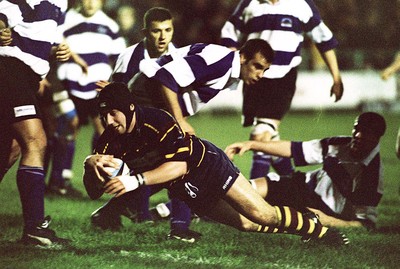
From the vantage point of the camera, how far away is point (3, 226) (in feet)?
22.4

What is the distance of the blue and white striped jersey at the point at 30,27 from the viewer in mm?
5992

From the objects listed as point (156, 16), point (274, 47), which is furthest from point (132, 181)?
point (274, 47)

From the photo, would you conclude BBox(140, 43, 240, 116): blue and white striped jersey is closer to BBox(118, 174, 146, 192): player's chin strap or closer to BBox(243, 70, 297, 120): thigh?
BBox(118, 174, 146, 192): player's chin strap

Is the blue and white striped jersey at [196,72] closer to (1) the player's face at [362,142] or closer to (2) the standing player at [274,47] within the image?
A: (1) the player's face at [362,142]

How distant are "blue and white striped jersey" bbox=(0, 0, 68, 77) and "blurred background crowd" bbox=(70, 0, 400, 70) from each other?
10.2 meters

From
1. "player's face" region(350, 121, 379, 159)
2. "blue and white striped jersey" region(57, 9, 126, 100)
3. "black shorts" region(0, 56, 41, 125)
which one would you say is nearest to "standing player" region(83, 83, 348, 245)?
"black shorts" region(0, 56, 41, 125)

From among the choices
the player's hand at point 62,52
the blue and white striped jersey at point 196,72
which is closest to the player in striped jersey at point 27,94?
the player's hand at point 62,52

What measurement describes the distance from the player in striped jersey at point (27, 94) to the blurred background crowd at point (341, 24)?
10187 millimetres

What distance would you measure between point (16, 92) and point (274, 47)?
2.79 m

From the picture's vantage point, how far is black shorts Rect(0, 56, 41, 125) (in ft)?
19.5

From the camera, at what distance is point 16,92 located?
599 centimetres

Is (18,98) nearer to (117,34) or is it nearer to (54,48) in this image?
(54,48)

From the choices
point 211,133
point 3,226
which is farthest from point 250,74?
point 211,133

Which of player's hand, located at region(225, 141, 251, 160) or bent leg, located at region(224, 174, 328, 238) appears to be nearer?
bent leg, located at region(224, 174, 328, 238)
